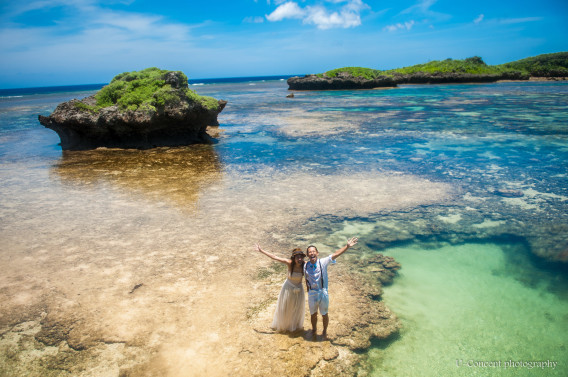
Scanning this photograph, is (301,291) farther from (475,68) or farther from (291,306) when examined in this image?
(475,68)

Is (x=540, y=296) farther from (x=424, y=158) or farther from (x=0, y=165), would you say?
(x=0, y=165)

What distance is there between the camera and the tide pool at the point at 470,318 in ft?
13.7

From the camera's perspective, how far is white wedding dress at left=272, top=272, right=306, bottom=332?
438 centimetres

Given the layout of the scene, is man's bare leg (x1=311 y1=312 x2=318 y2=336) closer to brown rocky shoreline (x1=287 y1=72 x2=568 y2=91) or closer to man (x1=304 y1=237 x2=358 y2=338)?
man (x1=304 y1=237 x2=358 y2=338)

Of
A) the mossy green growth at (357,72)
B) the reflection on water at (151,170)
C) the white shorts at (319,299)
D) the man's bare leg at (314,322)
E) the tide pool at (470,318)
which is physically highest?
the mossy green growth at (357,72)

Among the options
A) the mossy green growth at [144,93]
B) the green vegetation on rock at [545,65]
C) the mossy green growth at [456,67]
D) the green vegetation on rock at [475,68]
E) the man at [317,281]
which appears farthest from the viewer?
the mossy green growth at [456,67]

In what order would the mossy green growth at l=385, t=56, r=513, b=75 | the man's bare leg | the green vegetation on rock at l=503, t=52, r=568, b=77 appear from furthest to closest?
the mossy green growth at l=385, t=56, r=513, b=75, the green vegetation on rock at l=503, t=52, r=568, b=77, the man's bare leg

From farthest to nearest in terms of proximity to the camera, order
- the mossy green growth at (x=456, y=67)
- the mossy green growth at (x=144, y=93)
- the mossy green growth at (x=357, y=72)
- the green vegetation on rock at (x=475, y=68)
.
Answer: the mossy green growth at (x=456, y=67)
the green vegetation on rock at (x=475, y=68)
the mossy green growth at (x=357, y=72)
the mossy green growth at (x=144, y=93)

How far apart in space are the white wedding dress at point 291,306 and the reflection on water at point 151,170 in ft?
15.9

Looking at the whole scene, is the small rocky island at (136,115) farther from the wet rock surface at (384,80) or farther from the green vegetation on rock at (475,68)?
the green vegetation on rock at (475,68)

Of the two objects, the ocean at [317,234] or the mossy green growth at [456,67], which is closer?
the ocean at [317,234]

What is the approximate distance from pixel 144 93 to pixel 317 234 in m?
12.1

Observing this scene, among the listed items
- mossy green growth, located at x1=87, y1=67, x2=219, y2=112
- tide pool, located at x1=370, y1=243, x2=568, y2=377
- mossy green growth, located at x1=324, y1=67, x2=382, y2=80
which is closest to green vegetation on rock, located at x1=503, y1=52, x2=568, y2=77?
mossy green growth, located at x1=324, y1=67, x2=382, y2=80

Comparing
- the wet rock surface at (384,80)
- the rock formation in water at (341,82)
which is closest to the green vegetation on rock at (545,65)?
the wet rock surface at (384,80)
